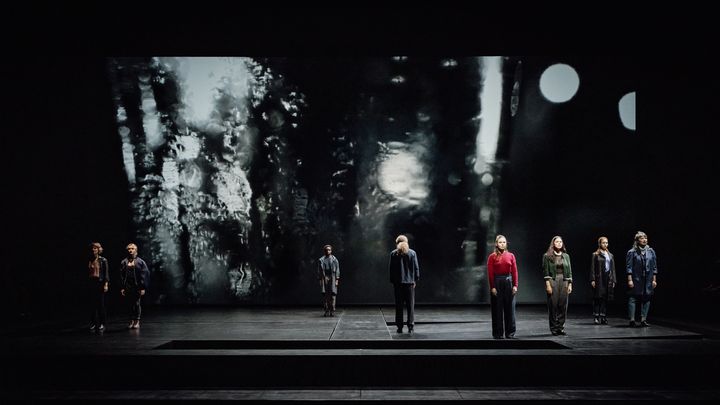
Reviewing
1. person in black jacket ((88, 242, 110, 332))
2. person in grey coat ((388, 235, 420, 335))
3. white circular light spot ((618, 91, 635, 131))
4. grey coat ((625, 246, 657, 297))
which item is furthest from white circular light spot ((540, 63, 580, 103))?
person in black jacket ((88, 242, 110, 332))

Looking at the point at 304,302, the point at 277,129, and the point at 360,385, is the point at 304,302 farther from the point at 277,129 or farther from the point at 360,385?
the point at 360,385

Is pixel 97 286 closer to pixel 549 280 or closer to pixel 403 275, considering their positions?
pixel 403 275

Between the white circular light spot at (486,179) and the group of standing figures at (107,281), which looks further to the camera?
the white circular light spot at (486,179)

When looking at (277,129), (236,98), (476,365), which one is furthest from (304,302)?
(476,365)

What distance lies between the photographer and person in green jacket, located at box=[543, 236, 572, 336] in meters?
9.34

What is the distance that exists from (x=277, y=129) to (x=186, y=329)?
6.16m

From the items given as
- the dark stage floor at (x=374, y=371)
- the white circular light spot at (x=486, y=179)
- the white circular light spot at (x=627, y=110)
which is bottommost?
the dark stage floor at (x=374, y=371)

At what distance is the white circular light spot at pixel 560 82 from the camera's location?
14805 millimetres

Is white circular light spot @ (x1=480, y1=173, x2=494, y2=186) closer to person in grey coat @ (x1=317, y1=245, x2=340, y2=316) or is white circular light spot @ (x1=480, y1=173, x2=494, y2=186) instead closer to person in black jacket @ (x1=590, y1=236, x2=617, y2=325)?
person in black jacket @ (x1=590, y1=236, x2=617, y2=325)

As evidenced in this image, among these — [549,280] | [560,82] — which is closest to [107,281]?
[549,280]

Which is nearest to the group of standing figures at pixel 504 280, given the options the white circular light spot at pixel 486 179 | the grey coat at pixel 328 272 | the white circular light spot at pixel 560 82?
the grey coat at pixel 328 272

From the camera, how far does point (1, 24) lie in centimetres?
1415

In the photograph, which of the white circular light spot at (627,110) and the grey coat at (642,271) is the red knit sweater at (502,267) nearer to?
the grey coat at (642,271)

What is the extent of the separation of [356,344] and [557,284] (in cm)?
353
